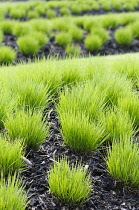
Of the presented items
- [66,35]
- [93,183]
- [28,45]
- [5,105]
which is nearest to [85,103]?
[5,105]

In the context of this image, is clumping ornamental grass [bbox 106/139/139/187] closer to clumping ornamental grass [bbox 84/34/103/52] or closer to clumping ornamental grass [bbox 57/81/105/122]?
clumping ornamental grass [bbox 57/81/105/122]

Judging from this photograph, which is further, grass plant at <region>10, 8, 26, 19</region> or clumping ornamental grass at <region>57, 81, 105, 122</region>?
grass plant at <region>10, 8, 26, 19</region>

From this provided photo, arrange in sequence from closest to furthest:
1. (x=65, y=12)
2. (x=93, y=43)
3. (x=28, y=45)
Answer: (x=28, y=45), (x=93, y=43), (x=65, y=12)

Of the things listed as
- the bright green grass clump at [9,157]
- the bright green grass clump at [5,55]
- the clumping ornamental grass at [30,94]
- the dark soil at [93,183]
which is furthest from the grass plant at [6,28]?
the bright green grass clump at [9,157]

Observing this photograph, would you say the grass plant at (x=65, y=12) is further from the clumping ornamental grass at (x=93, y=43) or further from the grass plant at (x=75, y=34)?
the clumping ornamental grass at (x=93, y=43)

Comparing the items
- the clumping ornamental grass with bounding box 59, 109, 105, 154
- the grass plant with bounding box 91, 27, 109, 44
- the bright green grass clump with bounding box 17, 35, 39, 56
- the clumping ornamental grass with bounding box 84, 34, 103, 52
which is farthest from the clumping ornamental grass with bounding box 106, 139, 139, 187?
the grass plant with bounding box 91, 27, 109, 44

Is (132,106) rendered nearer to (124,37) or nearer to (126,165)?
(126,165)

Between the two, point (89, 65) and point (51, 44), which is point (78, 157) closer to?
point (89, 65)

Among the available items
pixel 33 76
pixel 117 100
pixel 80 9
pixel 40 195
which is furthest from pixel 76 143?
pixel 80 9
